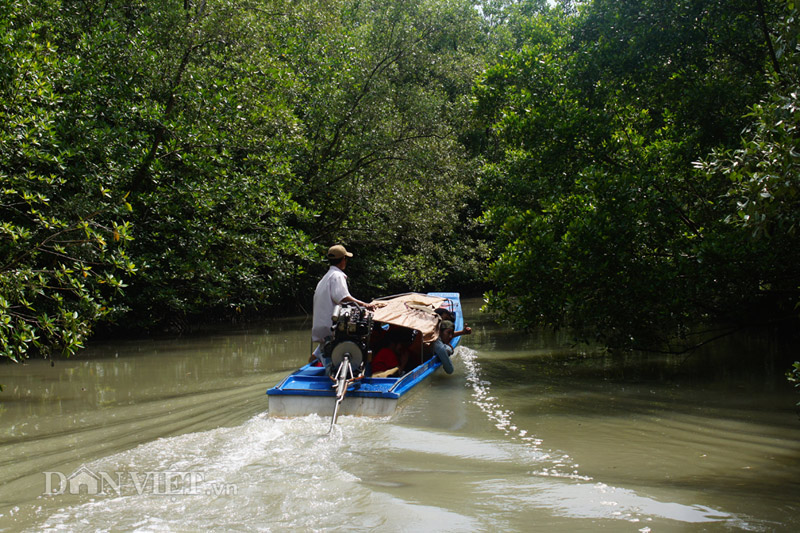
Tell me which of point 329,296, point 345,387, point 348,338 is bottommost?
point 345,387

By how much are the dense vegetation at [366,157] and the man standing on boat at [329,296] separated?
2398 mm

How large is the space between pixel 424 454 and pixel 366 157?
1168 cm

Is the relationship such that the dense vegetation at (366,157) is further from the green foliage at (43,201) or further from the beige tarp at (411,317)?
the beige tarp at (411,317)

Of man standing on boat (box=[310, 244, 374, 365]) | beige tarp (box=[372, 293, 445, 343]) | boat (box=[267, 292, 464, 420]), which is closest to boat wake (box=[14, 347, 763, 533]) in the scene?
boat (box=[267, 292, 464, 420])

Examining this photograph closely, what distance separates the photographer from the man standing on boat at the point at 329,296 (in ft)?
22.9

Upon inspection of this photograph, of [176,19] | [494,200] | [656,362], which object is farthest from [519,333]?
[176,19]

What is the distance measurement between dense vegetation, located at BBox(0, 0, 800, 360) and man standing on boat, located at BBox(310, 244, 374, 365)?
2.40 meters

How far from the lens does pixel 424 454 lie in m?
5.29

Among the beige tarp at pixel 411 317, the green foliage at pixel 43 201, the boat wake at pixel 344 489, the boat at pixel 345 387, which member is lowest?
the boat wake at pixel 344 489

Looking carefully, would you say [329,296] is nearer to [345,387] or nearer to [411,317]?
[345,387]

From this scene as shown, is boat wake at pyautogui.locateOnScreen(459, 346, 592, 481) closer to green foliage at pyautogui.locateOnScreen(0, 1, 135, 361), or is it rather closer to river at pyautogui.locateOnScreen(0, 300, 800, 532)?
river at pyautogui.locateOnScreen(0, 300, 800, 532)

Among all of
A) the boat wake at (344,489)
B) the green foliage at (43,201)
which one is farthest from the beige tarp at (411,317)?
the green foliage at (43,201)

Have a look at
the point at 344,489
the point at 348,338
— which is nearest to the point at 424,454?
the point at 344,489

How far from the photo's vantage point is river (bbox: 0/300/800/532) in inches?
154
